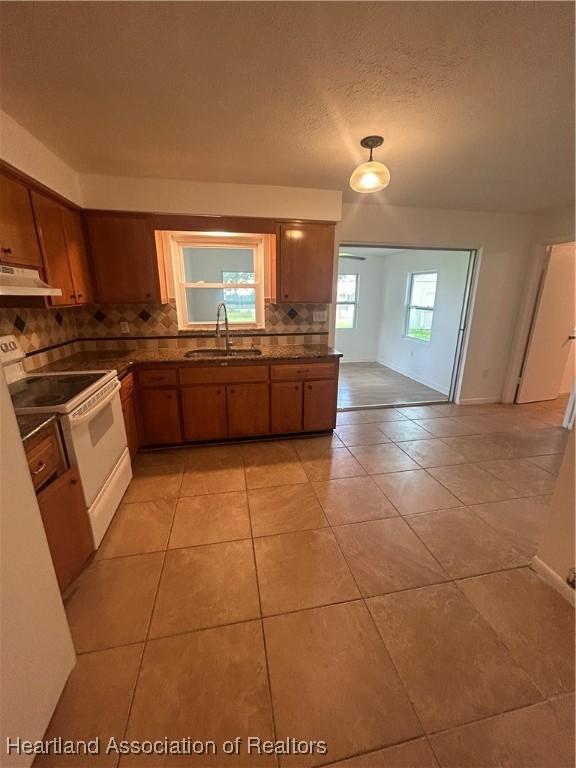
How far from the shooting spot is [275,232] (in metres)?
2.97

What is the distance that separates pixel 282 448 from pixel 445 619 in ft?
6.05

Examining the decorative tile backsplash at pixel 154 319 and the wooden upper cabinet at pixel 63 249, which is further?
the decorative tile backsplash at pixel 154 319

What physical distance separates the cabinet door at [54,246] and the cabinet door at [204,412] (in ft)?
3.92

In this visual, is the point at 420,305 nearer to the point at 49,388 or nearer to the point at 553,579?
the point at 553,579

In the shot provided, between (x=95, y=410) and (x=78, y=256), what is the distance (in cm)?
160

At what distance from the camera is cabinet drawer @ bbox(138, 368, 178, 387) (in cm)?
275

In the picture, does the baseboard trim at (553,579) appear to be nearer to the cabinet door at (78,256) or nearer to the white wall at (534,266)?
the white wall at (534,266)

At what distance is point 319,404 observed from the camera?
125 inches

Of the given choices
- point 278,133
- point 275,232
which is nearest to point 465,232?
point 275,232

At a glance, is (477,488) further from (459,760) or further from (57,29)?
(57,29)

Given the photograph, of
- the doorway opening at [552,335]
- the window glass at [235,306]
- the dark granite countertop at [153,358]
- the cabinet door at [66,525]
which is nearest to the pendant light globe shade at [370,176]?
the dark granite countertop at [153,358]

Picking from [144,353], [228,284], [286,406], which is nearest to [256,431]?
[286,406]

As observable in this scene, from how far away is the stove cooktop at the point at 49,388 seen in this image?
1656 mm

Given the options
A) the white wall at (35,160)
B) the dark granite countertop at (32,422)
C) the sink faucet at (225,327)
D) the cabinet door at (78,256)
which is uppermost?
the white wall at (35,160)
